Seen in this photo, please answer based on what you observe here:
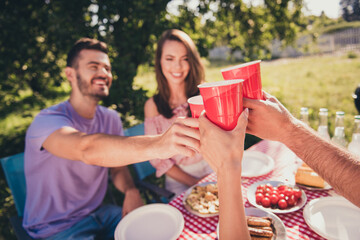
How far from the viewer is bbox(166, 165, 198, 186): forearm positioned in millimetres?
2559

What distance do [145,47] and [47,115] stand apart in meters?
2.59

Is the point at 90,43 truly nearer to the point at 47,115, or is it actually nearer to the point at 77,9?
the point at 47,115

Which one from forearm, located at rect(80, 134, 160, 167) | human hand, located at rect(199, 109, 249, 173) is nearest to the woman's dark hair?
forearm, located at rect(80, 134, 160, 167)

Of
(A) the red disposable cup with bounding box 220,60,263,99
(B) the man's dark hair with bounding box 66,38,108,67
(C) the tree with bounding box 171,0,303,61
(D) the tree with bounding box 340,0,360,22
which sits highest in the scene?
(D) the tree with bounding box 340,0,360,22

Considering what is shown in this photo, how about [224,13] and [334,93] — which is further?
[334,93]

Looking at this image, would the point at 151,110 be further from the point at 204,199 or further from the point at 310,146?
the point at 310,146

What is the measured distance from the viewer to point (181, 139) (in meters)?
1.20

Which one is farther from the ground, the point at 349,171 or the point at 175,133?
the point at 175,133

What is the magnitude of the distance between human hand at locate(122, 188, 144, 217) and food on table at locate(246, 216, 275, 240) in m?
1.21

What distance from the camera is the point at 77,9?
3561mm

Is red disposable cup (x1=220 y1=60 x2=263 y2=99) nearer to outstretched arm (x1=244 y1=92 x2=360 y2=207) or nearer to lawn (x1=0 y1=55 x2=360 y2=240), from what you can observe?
outstretched arm (x1=244 y1=92 x2=360 y2=207)

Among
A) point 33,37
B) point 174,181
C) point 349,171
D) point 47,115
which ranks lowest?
point 174,181

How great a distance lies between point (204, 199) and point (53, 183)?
146 cm

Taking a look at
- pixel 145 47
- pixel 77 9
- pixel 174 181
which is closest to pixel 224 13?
pixel 145 47
